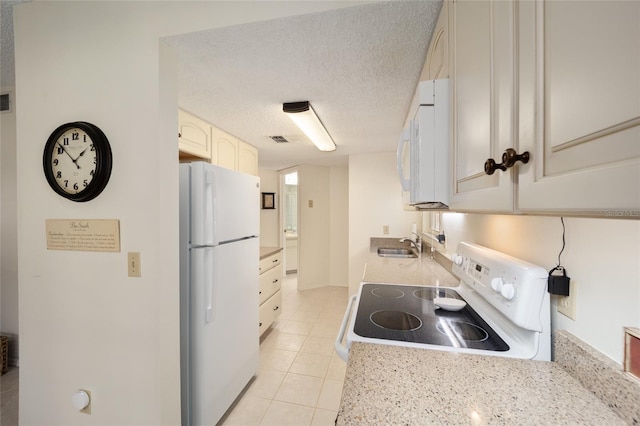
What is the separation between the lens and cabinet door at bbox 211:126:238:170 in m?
2.48

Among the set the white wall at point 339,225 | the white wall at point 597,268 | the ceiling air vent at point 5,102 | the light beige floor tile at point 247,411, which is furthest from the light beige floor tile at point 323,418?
the ceiling air vent at point 5,102

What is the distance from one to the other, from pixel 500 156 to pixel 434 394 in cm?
61

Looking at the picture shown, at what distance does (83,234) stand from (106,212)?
172mm

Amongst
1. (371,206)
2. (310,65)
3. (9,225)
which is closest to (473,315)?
(310,65)

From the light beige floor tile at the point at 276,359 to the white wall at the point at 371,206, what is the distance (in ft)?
4.35

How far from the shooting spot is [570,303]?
77cm

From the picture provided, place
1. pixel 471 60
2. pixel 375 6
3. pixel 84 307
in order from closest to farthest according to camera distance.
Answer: pixel 471 60 → pixel 375 6 → pixel 84 307

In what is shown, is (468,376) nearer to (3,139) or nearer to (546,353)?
(546,353)

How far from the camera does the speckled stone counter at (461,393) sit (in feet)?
1.96

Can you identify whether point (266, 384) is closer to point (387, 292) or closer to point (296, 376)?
point (296, 376)

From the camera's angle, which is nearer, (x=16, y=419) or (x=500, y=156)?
(x=500, y=156)

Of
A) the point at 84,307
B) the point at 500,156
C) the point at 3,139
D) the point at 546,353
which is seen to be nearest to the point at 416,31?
the point at 500,156

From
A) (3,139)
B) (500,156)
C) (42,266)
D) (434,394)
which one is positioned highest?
(3,139)

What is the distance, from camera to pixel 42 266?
4.35 feet
